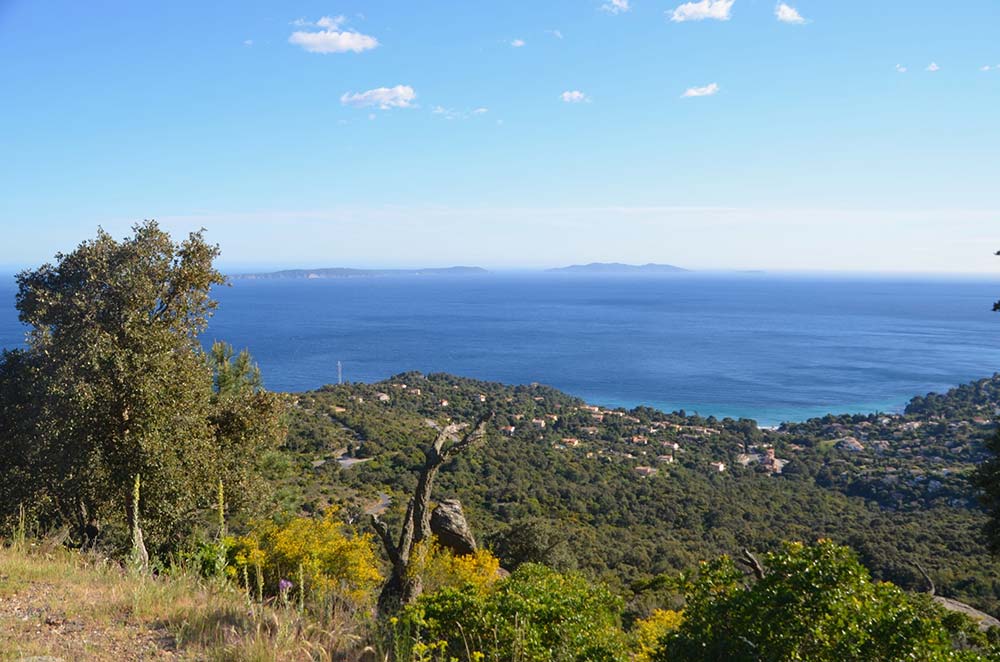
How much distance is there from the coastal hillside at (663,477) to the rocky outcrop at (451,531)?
4948 mm

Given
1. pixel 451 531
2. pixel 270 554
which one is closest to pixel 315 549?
pixel 270 554

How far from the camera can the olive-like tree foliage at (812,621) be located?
4.45 metres

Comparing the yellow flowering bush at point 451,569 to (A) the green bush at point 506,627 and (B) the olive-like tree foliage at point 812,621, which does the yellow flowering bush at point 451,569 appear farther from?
(B) the olive-like tree foliage at point 812,621

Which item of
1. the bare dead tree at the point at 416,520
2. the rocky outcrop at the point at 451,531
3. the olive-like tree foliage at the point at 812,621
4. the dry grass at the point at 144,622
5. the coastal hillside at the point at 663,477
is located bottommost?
the coastal hillside at the point at 663,477

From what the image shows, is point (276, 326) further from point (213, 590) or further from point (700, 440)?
point (213, 590)

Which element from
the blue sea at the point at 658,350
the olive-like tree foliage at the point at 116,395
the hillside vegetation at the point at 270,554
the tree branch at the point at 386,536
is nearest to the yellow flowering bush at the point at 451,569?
the hillside vegetation at the point at 270,554

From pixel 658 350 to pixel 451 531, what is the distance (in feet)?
310

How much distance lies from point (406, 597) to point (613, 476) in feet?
118

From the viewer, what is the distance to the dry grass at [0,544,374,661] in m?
3.55

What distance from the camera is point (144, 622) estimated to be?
409 centimetres

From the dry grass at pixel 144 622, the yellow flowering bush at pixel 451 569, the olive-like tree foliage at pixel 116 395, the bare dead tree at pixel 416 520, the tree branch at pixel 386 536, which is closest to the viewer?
the dry grass at pixel 144 622

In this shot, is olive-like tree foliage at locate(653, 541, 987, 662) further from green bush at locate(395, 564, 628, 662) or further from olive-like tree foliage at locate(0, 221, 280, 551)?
olive-like tree foliage at locate(0, 221, 280, 551)

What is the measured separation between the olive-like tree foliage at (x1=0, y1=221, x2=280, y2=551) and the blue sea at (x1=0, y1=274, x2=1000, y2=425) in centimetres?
6530

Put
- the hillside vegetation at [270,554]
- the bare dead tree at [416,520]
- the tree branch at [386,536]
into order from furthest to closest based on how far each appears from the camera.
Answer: the bare dead tree at [416,520]
the tree branch at [386,536]
the hillside vegetation at [270,554]
